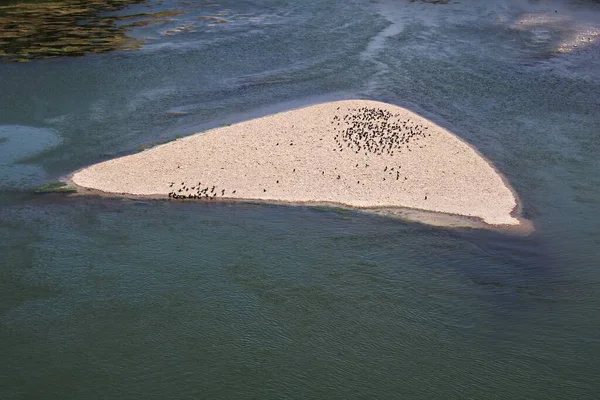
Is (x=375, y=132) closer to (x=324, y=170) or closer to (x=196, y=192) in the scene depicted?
(x=324, y=170)

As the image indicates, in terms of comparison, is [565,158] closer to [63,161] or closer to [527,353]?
[527,353]

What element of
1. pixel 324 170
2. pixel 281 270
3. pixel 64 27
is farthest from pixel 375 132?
pixel 64 27

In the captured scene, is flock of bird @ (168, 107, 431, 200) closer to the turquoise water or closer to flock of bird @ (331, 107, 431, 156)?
flock of bird @ (331, 107, 431, 156)

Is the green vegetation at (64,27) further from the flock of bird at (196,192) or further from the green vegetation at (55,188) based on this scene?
the flock of bird at (196,192)

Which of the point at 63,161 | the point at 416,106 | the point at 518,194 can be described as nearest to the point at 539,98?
the point at 416,106

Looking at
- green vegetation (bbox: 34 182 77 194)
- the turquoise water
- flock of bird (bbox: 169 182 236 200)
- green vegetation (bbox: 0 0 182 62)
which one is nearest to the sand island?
flock of bird (bbox: 169 182 236 200)

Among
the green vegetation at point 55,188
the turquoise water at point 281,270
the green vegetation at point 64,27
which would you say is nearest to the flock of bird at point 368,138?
the turquoise water at point 281,270
